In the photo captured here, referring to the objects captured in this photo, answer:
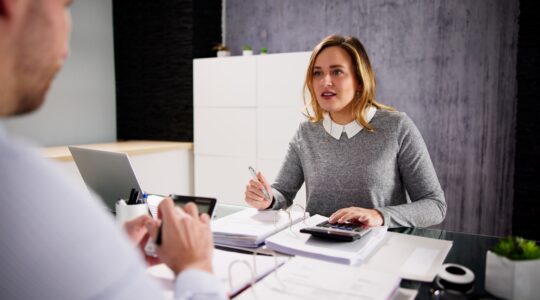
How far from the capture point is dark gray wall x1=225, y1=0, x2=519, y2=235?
2982 mm

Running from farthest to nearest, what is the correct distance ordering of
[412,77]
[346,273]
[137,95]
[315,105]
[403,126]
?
1. [137,95]
2. [412,77]
3. [315,105]
4. [403,126]
5. [346,273]

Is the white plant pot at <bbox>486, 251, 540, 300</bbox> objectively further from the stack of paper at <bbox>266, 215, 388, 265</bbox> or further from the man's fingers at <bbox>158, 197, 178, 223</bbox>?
the man's fingers at <bbox>158, 197, 178, 223</bbox>

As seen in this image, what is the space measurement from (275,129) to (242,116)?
13.7 inches

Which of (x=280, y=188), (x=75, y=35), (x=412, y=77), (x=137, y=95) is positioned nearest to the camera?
(x=280, y=188)

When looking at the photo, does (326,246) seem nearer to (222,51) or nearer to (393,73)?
(393,73)

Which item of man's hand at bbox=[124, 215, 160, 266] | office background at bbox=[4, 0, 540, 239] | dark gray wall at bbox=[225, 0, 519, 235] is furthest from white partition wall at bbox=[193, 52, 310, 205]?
man's hand at bbox=[124, 215, 160, 266]

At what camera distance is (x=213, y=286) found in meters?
0.63

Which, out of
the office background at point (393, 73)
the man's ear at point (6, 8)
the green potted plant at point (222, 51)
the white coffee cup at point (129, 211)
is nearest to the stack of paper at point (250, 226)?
the white coffee cup at point (129, 211)

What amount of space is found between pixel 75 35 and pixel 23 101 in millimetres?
3677

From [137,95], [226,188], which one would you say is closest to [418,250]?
[226,188]

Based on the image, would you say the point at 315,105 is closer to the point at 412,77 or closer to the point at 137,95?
the point at 412,77

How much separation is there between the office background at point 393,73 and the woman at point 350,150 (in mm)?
1367

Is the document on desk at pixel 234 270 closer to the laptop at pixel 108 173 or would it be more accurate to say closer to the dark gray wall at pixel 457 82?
the laptop at pixel 108 173

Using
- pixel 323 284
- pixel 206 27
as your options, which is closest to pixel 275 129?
pixel 206 27
